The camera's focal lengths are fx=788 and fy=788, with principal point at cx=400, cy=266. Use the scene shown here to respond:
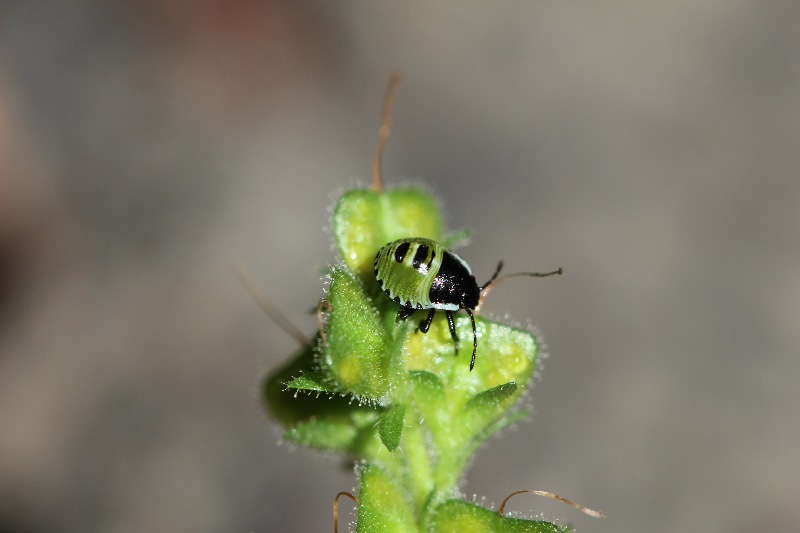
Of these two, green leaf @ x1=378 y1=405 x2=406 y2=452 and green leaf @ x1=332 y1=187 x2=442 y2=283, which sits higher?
green leaf @ x1=332 y1=187 x2=442 y2=283

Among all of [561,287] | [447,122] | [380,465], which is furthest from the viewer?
[447,122]

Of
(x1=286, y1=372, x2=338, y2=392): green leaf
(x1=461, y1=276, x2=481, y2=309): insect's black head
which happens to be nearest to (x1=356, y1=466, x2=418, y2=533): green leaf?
(x1=286, y1=372, x2=338, y2=392): green leaf

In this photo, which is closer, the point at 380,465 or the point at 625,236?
the point at 380,465

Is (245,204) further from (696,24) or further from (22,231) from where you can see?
(696,24)

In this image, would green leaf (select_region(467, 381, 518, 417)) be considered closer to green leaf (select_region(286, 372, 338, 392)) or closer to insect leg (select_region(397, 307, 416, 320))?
insect leg (select_region(397, 307, 416, 320))

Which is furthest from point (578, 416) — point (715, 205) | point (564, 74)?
point (564, 74)

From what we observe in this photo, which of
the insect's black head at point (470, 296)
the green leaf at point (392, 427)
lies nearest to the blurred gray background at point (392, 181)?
the insect's black head at point (470, 296)

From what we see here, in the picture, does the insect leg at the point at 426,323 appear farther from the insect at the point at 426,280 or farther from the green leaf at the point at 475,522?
the green leaf at the point at 475,522
